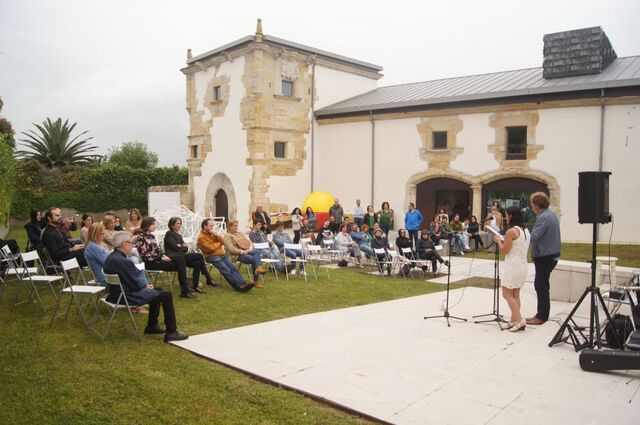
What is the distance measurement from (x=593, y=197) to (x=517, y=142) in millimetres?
12878

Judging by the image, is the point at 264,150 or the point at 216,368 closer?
the point at 216,368

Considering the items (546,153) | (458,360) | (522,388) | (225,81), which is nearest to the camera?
(522,388)

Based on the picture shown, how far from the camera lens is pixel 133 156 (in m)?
58.2

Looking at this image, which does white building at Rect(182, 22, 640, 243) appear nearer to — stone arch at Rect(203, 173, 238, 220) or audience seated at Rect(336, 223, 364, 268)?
stone arch at Rect(203, 173, 238, 220)

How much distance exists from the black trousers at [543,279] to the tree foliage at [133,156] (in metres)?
53.4

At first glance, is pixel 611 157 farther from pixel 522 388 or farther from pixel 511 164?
pixel 522 388

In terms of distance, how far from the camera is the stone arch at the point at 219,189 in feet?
72.0

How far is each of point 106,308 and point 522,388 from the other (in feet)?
18.3

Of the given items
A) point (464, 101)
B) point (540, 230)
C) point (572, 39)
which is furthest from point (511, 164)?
point (540, 230)

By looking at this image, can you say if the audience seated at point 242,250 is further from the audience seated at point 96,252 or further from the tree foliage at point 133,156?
the tree foliage at point 133,156

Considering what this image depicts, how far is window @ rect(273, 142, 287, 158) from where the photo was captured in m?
21.1

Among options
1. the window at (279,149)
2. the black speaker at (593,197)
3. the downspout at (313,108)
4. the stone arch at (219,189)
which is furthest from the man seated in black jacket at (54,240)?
the downspout at (313,108)

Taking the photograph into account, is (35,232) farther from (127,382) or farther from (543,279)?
(543,279)

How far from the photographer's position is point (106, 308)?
7379 mm
